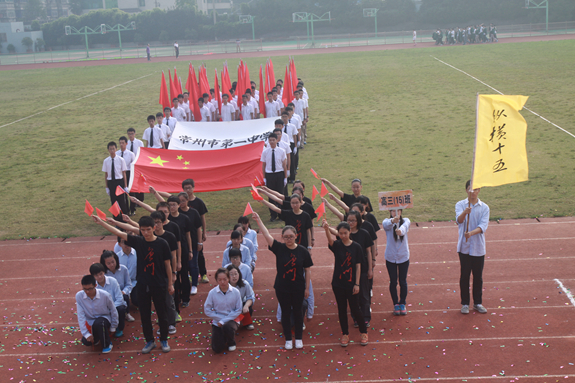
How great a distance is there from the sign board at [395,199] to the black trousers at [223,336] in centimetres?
255

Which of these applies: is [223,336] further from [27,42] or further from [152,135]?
[27,42]

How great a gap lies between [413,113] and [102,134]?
1304 centimetres

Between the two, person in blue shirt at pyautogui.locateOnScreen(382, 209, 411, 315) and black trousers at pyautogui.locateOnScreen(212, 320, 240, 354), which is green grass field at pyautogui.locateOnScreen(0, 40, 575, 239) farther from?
black trousers at pyautogui.locateOnScreen(212, 320, 240, 354)

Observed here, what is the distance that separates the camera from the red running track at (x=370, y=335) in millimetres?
6535

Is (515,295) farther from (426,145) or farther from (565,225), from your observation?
(426,145)

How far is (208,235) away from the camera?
38.2 feet

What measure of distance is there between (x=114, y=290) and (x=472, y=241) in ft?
16.4

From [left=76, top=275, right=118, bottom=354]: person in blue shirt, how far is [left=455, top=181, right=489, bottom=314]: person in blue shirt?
15.8 feet

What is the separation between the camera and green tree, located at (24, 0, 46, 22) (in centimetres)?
9644

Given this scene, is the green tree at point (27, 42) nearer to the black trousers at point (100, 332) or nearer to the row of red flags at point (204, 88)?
the row of red flags at point (204, 88)

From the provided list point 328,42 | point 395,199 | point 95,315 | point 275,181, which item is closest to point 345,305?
point 395,199

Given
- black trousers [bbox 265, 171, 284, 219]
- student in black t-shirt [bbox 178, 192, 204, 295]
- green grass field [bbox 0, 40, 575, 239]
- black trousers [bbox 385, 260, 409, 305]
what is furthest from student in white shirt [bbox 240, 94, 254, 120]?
black trousers [bbox 385, 260, 409, 305]

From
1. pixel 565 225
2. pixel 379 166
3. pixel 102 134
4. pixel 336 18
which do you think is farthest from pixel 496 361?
pixel 336 18

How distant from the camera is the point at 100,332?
7129mm
